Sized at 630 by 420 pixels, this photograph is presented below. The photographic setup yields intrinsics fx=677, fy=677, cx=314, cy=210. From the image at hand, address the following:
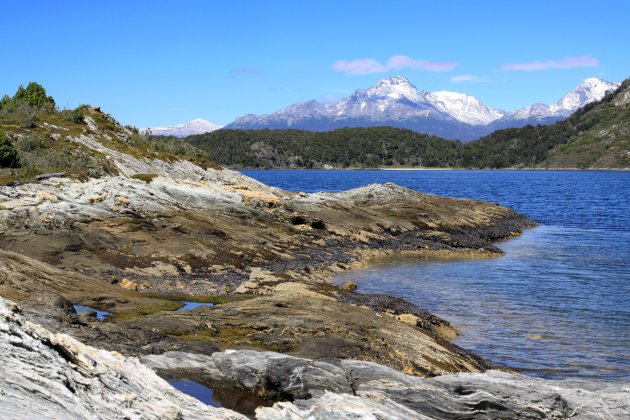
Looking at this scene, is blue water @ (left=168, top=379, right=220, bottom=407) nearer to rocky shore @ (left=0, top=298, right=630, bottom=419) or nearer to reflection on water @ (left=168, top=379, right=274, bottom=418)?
reflection on water @ (left=168, top=379, right=274, bottom=418)

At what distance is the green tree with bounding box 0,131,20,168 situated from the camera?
3819 centimetres

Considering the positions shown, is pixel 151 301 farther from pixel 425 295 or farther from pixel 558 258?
pixel 558 258

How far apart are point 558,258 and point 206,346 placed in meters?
34.7

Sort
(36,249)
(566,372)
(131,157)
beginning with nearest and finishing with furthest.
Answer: (566,372) → (36,249) → (131,157)

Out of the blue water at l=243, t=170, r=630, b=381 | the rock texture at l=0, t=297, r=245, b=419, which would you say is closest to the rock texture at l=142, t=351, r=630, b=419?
the rock texture at l=0, t=297, r=245, b=419

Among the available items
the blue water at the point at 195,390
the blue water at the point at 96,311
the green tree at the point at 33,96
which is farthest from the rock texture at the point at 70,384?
the green tree at the point at 33,96

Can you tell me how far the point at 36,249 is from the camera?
2720cm

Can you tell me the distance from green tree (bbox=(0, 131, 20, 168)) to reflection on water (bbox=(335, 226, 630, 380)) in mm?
19986

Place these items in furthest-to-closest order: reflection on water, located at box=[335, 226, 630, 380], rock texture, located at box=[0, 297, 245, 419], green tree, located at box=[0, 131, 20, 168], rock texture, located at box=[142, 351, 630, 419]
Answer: green tree, located at box=[0, 131, 20, 168], reflection on water, located at box=[335, 226, 630, 380], rock texture, located at box=[142, 351, 630, 419], rock texture, located at box=[0, 297, 245, 419]

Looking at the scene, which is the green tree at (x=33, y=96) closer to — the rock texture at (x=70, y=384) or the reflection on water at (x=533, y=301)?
the reflection on water at (x=533, y=301)

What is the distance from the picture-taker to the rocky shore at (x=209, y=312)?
32.7 feet

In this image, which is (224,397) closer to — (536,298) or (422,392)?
(422,392)

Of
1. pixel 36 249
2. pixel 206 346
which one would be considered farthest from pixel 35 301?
pixel 36 249

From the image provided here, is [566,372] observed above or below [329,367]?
below
